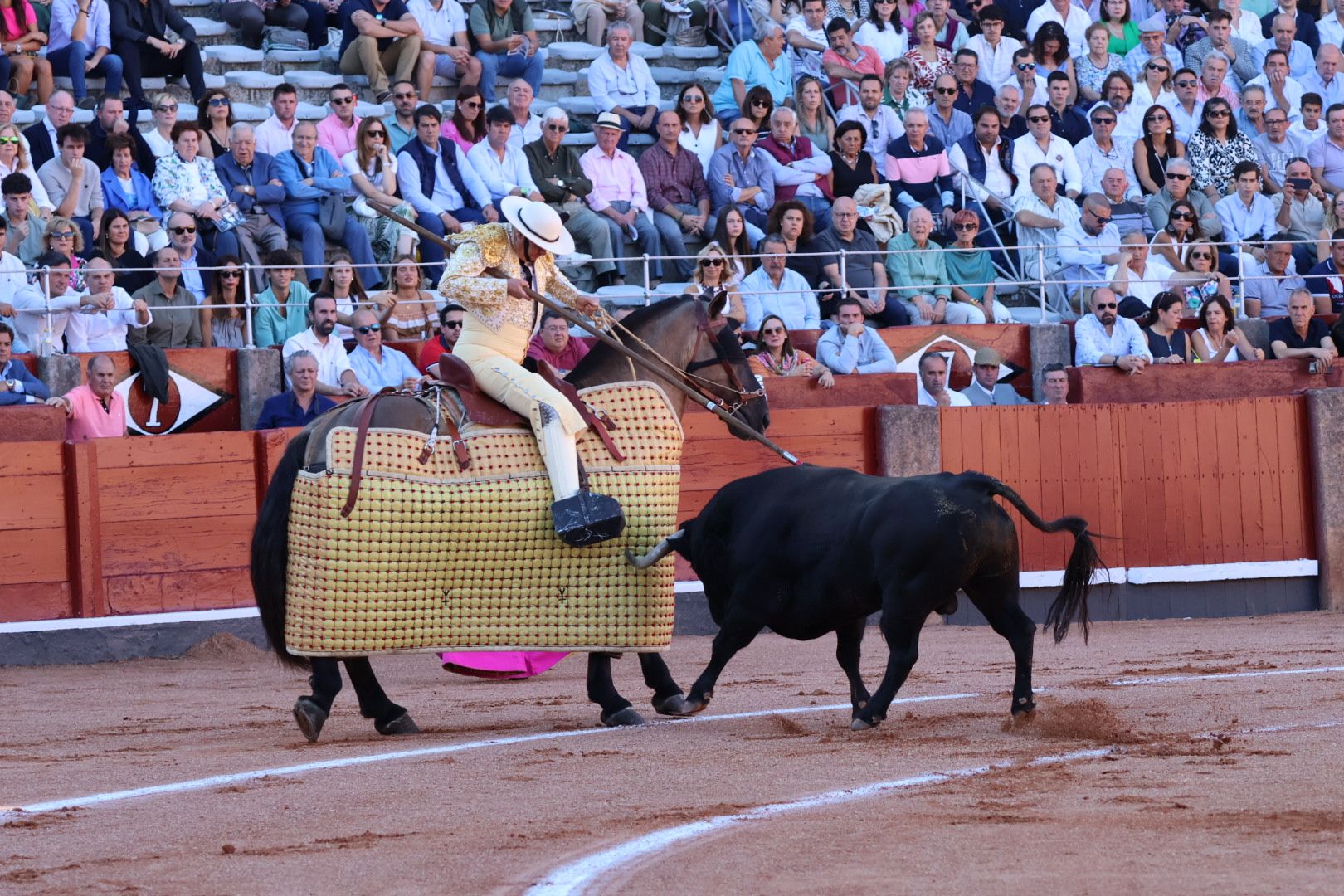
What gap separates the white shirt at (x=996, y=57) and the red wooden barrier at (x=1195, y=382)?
3538 millimetres

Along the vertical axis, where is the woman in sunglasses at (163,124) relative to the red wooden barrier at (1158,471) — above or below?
above

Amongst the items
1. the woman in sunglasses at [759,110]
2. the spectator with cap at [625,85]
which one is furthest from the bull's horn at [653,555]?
the spectator with cap at [625,85]

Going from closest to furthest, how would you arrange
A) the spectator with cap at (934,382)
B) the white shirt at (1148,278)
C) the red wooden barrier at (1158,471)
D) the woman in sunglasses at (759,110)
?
the red wooden barrier at (1158,471) → the spectator with cap at (934,382) → the white shirt at (1148,278) → the woman in sunglasses at (759,110)

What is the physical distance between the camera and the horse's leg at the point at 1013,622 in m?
6.20

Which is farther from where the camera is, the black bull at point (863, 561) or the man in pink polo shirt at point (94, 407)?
the man in pink polo shirt at point (94, 407)

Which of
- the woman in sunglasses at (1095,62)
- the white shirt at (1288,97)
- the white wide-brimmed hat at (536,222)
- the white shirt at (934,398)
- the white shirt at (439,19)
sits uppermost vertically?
the white shirt at (439,19)

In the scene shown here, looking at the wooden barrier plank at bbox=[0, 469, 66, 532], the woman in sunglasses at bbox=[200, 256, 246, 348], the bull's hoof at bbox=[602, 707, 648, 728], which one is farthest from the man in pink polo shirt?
the bull's hoof at bbox=[602, 707, 648, 728]

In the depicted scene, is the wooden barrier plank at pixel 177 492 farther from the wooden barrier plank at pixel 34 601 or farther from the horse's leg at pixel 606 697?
the horse's leg at pixel 606 697

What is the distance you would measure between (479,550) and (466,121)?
248 inches

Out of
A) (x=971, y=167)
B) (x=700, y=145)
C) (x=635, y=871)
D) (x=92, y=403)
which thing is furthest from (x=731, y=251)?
(x=635, y=871)

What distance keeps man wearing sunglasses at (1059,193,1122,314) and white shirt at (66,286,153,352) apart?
5.98 meters

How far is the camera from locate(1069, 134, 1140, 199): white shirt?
45.6 ft

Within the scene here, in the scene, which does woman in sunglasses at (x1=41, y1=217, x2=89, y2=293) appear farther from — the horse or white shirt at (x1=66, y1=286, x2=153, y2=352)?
the horse

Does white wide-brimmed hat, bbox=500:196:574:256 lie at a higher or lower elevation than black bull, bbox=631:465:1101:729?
higher
